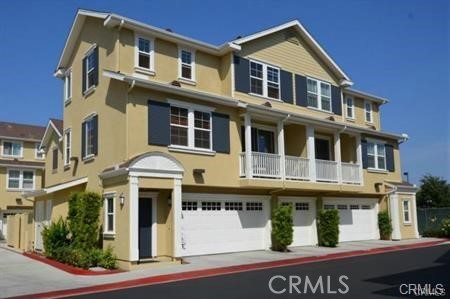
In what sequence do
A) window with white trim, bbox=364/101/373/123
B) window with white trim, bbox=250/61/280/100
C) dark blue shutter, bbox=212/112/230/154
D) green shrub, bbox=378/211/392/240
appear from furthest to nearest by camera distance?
window with white trim, bbox=364/101/373/123 < green shrub, bbox=378/211/392/240 < window with white trim, bbox=250/61/280/100 < dark blue shutter, bbox=212/112/230/154

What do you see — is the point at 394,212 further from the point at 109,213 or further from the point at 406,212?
the point at 109,213

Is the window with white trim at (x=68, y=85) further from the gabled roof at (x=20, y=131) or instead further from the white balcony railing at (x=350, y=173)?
the gabled roof at (x=20, y=131)

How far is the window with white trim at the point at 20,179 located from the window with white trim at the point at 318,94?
2554cm

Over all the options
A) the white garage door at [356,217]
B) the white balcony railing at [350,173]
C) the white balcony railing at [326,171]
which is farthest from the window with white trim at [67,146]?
the white balcony railing at [350,173]

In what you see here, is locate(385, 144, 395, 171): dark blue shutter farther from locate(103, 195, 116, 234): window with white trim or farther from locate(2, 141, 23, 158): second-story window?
locate(2, 141, 23, 158): second-story window

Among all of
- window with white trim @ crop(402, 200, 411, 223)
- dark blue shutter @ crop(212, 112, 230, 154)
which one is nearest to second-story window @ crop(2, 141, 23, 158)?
dark blue shutter @ crop(212, 112, 230, 154)

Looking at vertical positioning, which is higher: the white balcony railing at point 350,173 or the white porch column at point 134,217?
the white balcony railing at point 350,173

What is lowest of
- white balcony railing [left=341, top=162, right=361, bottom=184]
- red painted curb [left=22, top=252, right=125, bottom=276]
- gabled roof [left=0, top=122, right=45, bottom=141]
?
red painted curb [left=22, top=252, right=125, bottom=276]

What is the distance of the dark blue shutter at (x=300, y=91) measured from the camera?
24.6 m

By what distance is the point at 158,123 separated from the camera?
59.3 ft

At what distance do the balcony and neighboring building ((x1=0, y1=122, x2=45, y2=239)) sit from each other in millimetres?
24229

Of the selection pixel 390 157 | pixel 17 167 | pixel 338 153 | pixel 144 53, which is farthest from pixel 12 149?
pixel 390 157

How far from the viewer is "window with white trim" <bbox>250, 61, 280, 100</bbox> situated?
22.8 meters

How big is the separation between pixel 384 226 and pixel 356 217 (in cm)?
202
